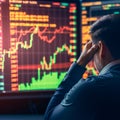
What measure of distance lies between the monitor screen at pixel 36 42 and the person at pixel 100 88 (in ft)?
1.84

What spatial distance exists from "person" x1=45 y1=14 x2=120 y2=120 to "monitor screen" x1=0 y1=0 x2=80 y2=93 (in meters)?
0.56

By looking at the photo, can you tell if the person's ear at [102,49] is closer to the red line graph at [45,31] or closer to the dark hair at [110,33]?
the dark hair at [110,33]

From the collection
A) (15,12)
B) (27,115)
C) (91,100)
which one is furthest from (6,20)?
(91,100)

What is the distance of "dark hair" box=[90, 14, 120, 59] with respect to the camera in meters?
1.41

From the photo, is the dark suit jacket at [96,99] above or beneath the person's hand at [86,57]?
beneath

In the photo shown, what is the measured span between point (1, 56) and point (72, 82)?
52cm

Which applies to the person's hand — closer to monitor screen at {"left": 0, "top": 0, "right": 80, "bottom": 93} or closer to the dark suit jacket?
the dark suit jacket

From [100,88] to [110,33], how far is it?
0.19 meters

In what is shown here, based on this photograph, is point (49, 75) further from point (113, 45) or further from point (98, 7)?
point (113, 45)

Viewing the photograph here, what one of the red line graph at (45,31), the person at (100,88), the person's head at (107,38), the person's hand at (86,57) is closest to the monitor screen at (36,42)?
the red line graph at (45,31)

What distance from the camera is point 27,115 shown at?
7.02 feet

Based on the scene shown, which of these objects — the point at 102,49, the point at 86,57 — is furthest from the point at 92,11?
the point at 102,49

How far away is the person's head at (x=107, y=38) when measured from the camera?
1.41m

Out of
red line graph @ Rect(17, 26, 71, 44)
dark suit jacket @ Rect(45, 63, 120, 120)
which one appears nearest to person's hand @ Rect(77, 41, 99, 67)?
dark suit jacket @ Rect(45, 63, 120, 120)
